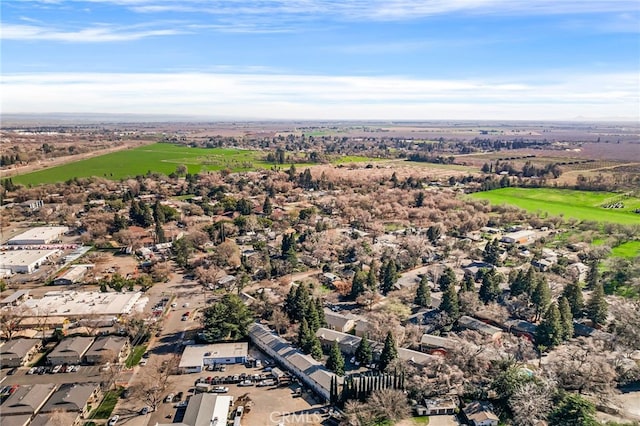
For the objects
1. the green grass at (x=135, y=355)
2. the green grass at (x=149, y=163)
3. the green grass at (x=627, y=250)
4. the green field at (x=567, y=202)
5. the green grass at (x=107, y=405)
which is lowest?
the green grass at (x=107, y=405)

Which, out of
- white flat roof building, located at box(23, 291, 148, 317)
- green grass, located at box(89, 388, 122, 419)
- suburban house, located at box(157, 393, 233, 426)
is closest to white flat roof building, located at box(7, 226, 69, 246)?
white flat roof building, located at box(23, 291, 148, 317)

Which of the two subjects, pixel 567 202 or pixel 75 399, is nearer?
pixel 75 399

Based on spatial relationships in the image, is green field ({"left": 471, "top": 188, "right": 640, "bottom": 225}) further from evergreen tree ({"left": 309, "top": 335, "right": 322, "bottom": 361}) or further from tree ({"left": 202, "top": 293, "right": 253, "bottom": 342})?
tree ({"left": 202, "top": 293, "right": 253, "bottom": 342})

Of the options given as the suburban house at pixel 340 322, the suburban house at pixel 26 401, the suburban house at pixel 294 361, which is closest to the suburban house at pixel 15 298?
the suburban house at pixel 26 401

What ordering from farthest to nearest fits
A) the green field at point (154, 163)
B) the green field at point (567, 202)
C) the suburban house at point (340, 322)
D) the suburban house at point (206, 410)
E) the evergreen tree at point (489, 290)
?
the green field at point (154, 163) → the green field at point (567, 202) → the evergreen tree at point (489, 290) → the suburban house at point (340, 322) → the suburban house at point (206, 410)

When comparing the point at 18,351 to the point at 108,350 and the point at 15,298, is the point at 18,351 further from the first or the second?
the point at 15,298

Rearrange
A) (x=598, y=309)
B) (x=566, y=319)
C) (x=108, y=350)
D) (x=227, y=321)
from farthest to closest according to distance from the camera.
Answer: (x=598, y=309) → (x=227, y=321) → (x=566, y=319) → (x=108, y=350)

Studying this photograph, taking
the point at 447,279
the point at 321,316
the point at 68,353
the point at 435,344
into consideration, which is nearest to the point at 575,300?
the point at 447,279

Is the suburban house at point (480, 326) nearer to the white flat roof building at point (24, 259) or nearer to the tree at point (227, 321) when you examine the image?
the tree at point (227, 321)
